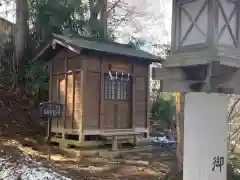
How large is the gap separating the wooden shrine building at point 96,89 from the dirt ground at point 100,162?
0.80m

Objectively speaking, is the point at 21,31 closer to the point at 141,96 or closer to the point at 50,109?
the point at 141,96

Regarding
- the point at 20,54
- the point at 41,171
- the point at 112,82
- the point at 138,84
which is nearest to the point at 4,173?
the point at 41,171

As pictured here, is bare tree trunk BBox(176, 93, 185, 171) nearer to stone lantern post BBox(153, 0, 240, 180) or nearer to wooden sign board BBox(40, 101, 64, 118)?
stone lantern post BBox(153, 0, 240, 180)

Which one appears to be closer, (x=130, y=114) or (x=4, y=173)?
(x=4, y=173)

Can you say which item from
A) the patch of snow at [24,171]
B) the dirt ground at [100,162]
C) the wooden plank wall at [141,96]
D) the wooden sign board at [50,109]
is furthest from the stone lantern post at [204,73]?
the wooden plank wall at [141,96]

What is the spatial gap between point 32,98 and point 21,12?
14.1ft

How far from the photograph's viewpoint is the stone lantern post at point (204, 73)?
431 cm

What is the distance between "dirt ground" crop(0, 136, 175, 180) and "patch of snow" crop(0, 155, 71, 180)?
0.36 meters

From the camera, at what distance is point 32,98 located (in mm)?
15383

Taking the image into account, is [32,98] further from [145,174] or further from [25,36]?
[145,174]

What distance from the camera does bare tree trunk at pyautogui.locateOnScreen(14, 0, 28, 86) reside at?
52.4 ft

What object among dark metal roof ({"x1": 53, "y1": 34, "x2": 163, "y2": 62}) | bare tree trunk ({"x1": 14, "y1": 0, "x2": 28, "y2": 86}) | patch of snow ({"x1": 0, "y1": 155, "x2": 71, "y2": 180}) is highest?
bare tree trunk ({"x1": 14, "y1": 0, "x2": 28, "y2": 86})

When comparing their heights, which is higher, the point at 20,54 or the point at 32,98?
the point at 20,54

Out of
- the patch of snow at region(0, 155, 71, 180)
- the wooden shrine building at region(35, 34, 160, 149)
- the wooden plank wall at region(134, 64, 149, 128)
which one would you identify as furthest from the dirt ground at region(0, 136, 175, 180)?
the wooden plank wall at region(134, 64, 149, 128)
